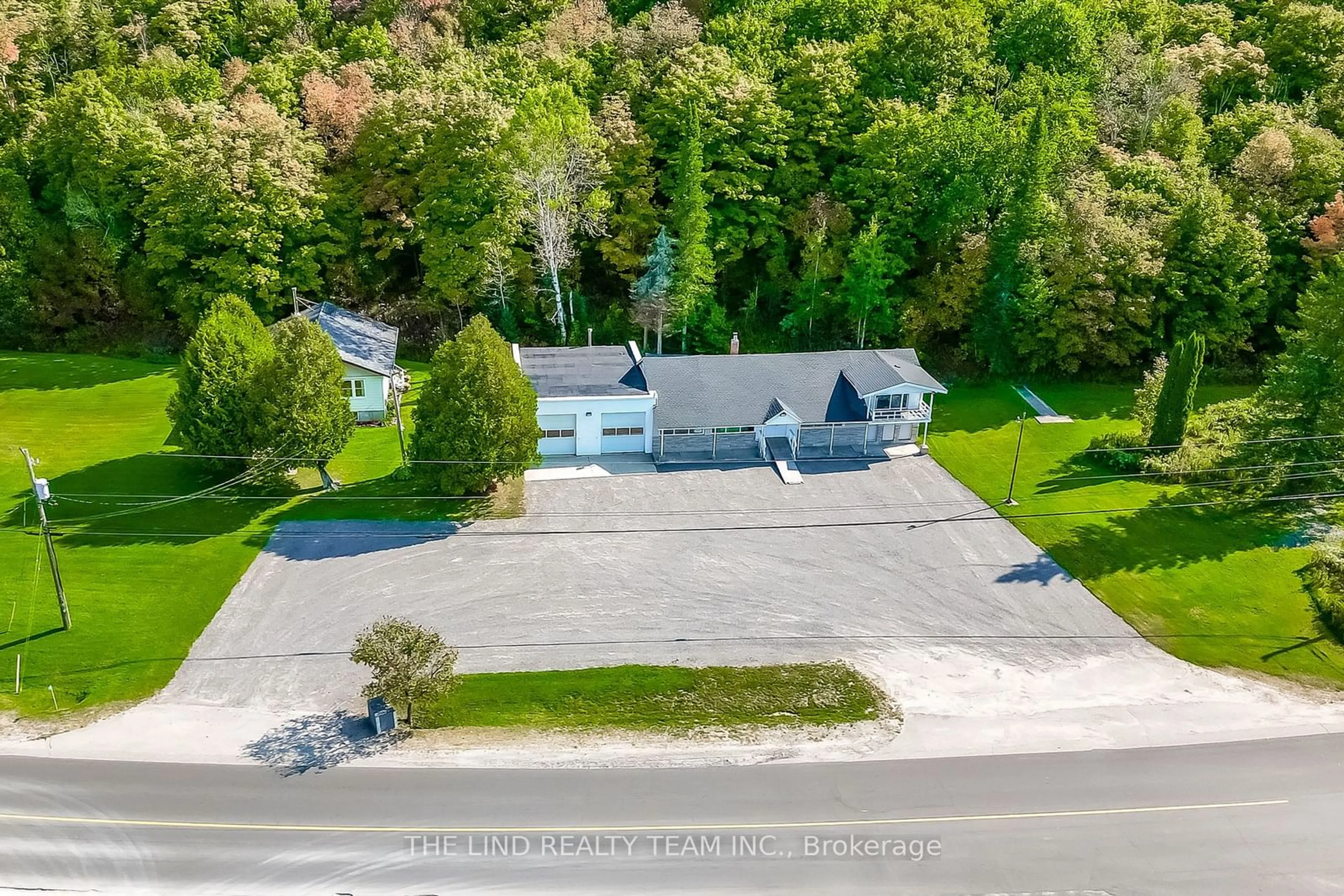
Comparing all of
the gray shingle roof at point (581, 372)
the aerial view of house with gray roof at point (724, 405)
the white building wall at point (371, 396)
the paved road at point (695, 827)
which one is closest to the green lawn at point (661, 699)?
the paved road at point (695, 827)

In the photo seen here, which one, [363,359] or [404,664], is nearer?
[404,664]

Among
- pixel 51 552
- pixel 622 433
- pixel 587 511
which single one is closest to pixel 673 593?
pixel 587 511

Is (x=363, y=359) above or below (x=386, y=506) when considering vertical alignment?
above

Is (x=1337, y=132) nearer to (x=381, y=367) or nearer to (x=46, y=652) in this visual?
(x=381, y=367)

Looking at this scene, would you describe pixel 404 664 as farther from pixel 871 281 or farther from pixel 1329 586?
pixel 871 281

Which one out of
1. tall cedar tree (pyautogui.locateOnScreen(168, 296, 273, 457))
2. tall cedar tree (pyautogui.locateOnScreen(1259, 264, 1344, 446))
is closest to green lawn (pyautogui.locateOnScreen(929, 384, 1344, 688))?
tall cedar tree (pyautogui.locateOnScreen(1259, 264, 1344, 446))

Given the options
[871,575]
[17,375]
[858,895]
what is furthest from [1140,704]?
[17,375]

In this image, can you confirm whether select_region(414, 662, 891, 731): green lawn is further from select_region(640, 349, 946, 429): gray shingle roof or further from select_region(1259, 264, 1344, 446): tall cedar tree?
select_region(1259, 264, 1344, 446): tall cedar tree
